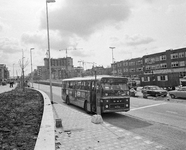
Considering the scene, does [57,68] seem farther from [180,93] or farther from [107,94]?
[107,94]

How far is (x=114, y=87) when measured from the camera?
40.0 feet

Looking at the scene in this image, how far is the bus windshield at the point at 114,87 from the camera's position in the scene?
470 inches

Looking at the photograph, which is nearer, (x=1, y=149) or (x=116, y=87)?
(x=1, y=149)

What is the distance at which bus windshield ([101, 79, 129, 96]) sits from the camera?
11938 mm

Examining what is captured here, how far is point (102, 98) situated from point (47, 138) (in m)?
6.25

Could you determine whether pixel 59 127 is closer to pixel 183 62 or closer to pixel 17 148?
pixel 17 148

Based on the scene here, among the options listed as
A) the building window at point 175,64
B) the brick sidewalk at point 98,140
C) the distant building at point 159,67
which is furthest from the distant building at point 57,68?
the brick sidewalk at point 98,140

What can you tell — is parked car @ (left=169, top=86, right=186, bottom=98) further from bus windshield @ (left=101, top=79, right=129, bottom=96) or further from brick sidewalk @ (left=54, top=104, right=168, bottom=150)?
brick sidewalk @ (left=54, top=104, right=168, bottom=150)

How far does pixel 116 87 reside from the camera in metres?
12.2

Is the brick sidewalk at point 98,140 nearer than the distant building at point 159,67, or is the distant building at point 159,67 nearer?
the brick sidewalk at point 98,140

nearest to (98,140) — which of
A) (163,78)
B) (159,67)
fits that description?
(163,78)

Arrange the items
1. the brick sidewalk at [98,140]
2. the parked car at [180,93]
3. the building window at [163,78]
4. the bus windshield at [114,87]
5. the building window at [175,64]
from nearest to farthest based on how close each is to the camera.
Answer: the brick sidewalk at [98,140] → the bus windshield at [114,87] → the parked car at [180,93] → the building window at [163,78] → the building window at [175,64]

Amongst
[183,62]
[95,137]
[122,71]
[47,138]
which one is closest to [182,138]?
[95,137]

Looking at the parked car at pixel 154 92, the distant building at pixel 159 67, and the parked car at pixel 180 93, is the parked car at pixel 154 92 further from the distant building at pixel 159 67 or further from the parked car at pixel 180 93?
the distant building at pixel 159 67
